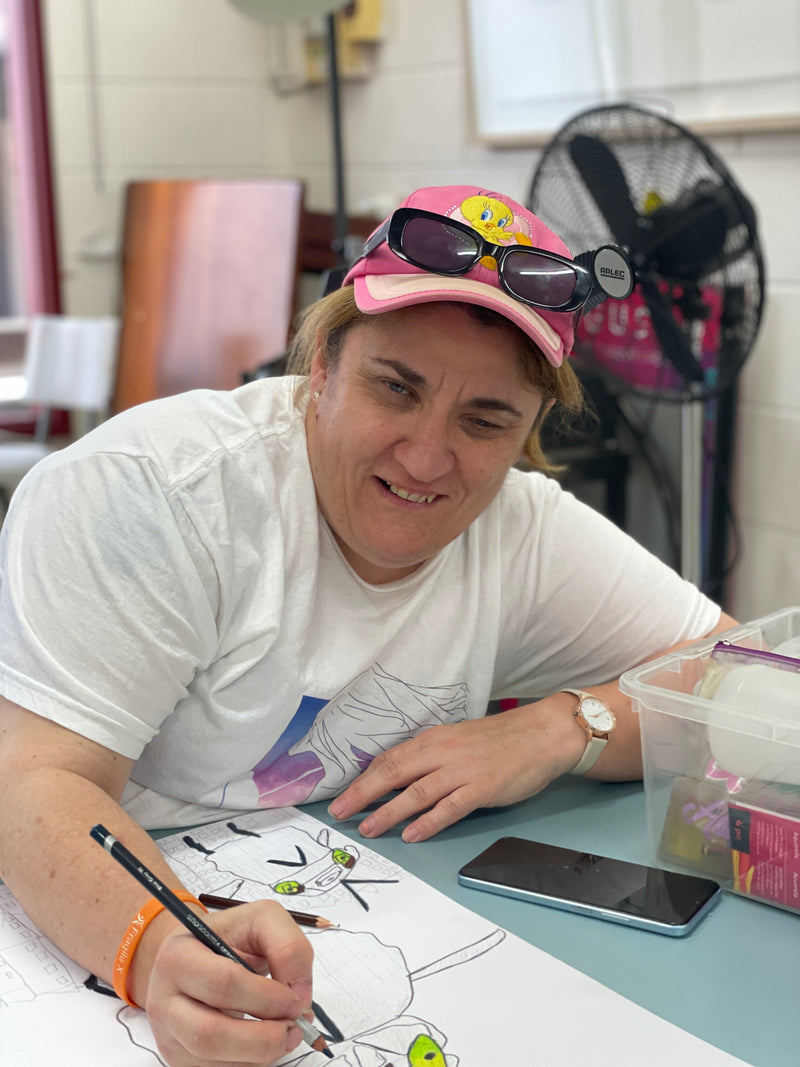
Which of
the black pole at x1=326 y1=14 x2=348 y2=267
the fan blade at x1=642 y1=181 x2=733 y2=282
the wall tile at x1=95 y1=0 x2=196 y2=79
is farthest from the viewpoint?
the wall tile at x1=95 y1=0 x2=196 y2=79

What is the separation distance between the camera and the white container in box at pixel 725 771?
85 cm

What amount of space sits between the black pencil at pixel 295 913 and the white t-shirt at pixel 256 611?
0.13 metres

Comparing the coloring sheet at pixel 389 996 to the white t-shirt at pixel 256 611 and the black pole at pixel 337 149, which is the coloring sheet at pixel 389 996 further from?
the black pole at pixel 337 149

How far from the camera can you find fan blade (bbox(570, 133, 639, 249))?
1.94 m

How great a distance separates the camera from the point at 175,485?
3.05 feet

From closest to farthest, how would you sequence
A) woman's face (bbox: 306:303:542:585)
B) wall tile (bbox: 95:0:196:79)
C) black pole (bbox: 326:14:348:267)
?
1. woman's face (bbox: 306:303:542:585)
2. black pole (bbox: 326:14:348:267)
3. wall tile (bbox: 95:0:196:79)

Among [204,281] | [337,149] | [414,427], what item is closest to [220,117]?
[204,281]

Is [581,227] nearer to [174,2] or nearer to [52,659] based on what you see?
[52,659]

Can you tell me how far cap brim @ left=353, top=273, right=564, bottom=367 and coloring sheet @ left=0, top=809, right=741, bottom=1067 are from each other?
450 mm

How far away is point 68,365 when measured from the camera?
3436mm

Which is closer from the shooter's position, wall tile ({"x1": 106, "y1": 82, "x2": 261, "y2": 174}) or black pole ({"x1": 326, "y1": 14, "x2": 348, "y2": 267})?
black pole ({"x1": 326, "y1": 14, "x2": 348, "y2": 267})

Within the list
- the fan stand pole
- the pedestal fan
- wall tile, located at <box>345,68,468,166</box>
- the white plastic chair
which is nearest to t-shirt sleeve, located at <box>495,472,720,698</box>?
the pedestal fan

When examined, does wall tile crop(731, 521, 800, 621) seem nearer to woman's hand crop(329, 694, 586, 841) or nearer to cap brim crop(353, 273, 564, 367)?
woman's hand crop(329, 694, 586, 841)

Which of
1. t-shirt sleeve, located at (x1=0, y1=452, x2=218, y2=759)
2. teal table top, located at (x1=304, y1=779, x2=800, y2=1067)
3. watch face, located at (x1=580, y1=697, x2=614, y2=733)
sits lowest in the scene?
teal table top, located at (x1=304, y1=779, x2=800, y2=1067)
